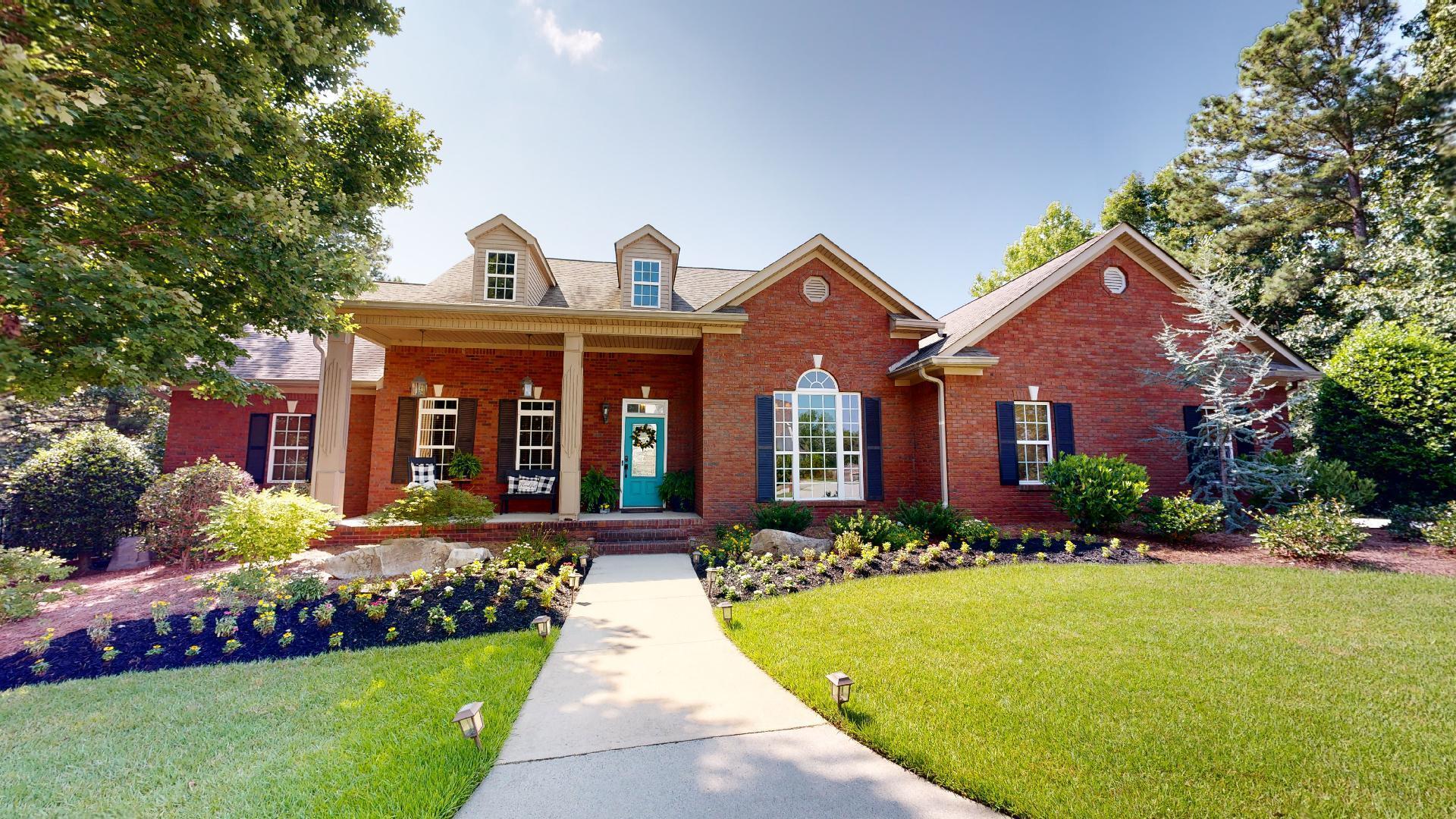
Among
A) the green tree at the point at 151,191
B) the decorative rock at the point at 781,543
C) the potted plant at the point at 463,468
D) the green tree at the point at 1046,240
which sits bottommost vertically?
the decorative rock at the point at 781,543

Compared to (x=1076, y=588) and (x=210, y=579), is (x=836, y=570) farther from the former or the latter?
(x=210, y=579)

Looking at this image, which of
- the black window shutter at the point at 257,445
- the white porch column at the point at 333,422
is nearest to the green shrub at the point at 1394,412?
the white porch column at the point at 333,422

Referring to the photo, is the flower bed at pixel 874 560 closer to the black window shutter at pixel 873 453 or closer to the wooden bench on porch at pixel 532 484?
the black window shutter at pixel 873 453

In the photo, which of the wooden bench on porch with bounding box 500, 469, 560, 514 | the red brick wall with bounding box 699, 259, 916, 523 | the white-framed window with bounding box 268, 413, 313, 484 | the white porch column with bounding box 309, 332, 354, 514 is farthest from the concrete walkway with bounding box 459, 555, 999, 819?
the white-framed window with bounding box 268, 413, 313, 484

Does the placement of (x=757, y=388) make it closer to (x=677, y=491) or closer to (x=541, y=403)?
(x=677, y=491)

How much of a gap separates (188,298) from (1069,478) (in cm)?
1220

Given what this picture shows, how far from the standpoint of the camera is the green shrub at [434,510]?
8219mm

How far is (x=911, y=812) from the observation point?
97.2 inches

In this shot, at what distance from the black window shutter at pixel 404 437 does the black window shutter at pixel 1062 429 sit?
13.2 meters

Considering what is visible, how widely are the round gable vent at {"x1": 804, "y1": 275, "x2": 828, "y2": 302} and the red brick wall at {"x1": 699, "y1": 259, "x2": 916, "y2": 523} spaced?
107mm

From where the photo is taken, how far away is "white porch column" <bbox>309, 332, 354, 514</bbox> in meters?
8.79

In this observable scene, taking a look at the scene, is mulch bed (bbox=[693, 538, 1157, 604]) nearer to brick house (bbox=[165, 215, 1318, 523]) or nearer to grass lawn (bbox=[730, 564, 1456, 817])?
grass lawn (bbox=[730, 564, 1456, 817])

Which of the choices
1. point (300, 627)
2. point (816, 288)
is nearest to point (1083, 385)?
point (816, 288)

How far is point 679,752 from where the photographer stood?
3039 mm
